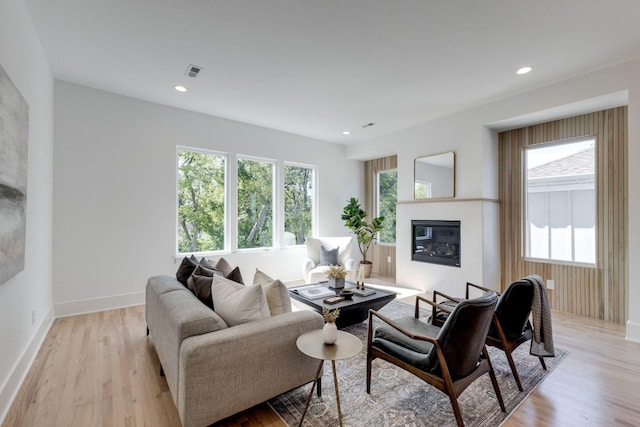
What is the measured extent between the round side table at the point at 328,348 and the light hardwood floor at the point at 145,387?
1.75 feet

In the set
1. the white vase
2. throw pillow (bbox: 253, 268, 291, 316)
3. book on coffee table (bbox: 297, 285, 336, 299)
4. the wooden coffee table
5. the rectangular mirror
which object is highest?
the rectangular mirror

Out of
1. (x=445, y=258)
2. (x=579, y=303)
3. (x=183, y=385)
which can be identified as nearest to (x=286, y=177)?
(x=445, y=258)

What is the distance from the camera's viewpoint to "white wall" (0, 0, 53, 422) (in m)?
1.99

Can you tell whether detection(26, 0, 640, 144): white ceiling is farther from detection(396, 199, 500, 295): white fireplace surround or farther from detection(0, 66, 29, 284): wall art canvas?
detection(396, 199, 500, 295): white fireplace surround

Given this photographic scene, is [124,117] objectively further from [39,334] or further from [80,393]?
[80,393]

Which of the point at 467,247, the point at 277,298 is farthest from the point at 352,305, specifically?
the point at 467,247

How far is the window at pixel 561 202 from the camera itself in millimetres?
3709

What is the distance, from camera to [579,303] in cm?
376

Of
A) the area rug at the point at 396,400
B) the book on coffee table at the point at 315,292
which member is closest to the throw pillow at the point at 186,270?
the book on coffee table at the point at 315,292

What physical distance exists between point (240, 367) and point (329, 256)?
139 inches

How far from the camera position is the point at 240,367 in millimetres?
1703

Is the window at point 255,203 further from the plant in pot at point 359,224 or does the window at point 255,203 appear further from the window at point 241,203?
the plant in pot at point 359,224

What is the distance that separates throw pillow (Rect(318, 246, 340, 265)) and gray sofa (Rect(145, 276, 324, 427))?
3.10 m

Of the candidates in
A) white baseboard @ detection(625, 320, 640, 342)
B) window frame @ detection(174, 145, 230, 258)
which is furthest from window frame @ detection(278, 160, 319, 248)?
white baseboard @ detection(625, 320, 640, 342)
